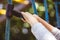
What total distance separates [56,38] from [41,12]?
1.97m

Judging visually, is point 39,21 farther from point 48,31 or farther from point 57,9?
point 57,9

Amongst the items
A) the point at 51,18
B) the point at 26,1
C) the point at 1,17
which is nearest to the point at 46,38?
the point at 1,17

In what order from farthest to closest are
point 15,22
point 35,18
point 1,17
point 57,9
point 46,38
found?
point 57,9 → point 15,22 → point 1,17 → point 35,18 → point 46,38

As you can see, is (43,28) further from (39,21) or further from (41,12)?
(41,12)

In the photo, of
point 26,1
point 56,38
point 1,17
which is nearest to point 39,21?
point 56,38

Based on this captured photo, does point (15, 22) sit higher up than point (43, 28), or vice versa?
point (43, 28)

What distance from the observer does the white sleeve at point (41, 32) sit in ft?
5.00

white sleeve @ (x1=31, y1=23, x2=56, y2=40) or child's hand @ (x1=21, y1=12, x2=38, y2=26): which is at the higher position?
child's hand @ (x1=21, y1=12, x2=38, y2=26)

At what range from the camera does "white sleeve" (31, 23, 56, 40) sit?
5.00 feet

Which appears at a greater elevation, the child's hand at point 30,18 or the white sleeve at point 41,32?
the child's hand at point 30,18

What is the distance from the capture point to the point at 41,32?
1544 millimetres

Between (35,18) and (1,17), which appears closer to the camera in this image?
(35,18)

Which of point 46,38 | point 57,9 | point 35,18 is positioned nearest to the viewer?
point 46,38

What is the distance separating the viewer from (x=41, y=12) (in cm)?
359
